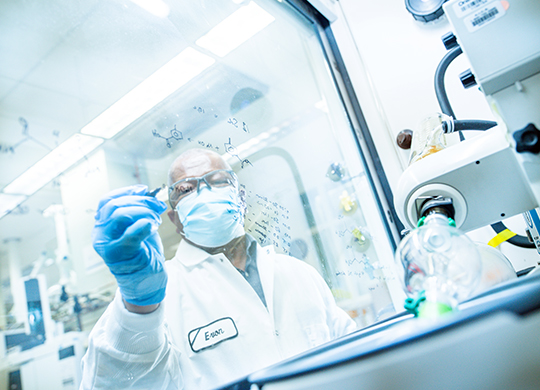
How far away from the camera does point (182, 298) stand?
860mm

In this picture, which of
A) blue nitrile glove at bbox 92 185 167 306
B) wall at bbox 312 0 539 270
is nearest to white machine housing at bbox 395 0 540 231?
blue nitrile glove at bbox 92 185 167 306

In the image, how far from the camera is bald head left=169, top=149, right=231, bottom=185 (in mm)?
884

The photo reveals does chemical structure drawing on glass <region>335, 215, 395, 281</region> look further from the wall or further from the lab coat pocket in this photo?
the wall

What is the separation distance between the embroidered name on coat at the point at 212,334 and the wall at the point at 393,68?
115 cm

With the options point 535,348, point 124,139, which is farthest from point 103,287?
point 535,348

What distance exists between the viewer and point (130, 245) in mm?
651

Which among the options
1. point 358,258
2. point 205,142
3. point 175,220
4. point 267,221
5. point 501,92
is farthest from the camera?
point 358,258

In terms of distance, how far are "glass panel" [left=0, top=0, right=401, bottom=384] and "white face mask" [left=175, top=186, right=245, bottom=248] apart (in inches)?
1.8

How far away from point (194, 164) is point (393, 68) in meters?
1.30

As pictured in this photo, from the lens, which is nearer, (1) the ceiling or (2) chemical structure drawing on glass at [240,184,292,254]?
(1) the ceiling

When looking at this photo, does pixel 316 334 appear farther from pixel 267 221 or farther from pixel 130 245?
pixel 130 245

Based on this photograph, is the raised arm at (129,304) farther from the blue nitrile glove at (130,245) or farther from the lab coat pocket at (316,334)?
the lab coat pocket at (316,334)

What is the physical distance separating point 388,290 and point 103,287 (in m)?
1.13

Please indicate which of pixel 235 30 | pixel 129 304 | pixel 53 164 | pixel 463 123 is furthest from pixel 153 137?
pixel 463 123
